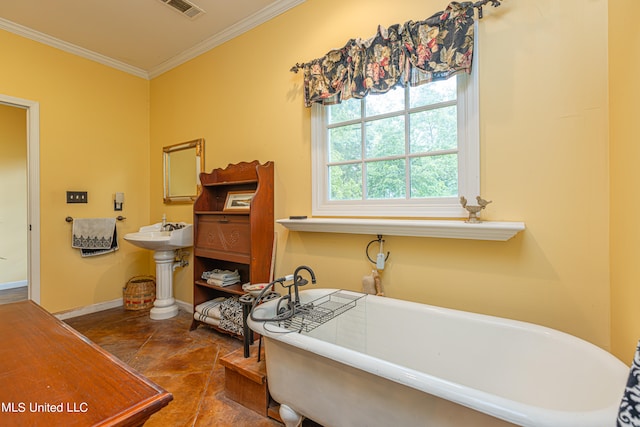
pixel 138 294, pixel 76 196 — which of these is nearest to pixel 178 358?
pixel 138 294

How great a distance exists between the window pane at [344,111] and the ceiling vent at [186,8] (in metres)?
1.43

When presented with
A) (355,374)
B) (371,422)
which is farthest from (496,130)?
(371,422)

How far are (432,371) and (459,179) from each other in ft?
3.46

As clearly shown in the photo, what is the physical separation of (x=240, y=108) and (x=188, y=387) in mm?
2256

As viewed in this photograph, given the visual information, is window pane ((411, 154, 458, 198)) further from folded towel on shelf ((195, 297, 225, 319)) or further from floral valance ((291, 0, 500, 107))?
folded towel on shelf ((195, 297, 225, 319))

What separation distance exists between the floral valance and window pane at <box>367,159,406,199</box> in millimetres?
470

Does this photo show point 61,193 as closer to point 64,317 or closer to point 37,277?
point 37,277

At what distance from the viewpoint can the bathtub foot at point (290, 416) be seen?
4.58ft

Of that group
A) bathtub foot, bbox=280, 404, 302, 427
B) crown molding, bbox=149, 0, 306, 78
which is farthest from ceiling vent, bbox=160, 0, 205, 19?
bathtub foot, bbox=280, 404, 302, 427

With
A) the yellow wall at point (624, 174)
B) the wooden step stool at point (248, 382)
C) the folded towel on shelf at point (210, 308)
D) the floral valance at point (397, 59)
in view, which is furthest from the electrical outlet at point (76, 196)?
the yellow wall at point (624, 174)

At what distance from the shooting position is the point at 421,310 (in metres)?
1.59

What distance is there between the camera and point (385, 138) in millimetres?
2033

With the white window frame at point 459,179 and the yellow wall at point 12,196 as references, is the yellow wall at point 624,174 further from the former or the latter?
the yellow wall at point 12,196

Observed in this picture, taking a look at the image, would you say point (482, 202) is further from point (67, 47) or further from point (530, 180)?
point (67, 47)
